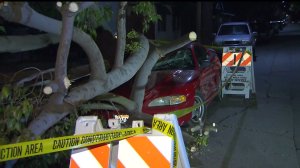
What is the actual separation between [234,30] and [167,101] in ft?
51.8

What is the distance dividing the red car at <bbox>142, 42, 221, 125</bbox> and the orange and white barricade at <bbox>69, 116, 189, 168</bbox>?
120 inches

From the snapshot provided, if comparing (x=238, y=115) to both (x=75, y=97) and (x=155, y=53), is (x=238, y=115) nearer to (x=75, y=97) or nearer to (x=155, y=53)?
(x=155, y=53)

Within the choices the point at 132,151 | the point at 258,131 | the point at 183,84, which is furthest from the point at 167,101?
the point at 132,151

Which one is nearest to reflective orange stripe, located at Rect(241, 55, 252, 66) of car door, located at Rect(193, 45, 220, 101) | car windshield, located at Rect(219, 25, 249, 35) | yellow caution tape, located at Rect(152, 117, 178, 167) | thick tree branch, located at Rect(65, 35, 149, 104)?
car door, located at Rect(193, 45, 220, 101)

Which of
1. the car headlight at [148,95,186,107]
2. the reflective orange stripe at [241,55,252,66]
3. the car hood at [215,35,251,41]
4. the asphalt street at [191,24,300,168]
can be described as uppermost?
the reflective orange stripe at [241,55,252,66]

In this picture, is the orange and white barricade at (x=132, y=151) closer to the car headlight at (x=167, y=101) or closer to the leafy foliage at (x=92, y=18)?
the leafy foliage at (x=92, y=18)

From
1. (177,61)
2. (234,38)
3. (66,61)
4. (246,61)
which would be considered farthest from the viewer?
(234,38)

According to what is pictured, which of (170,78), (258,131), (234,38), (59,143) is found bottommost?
(258,131)

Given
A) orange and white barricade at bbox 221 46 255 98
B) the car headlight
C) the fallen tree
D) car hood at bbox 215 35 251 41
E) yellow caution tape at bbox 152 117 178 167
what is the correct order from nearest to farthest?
the fallen tree
yellow caution tape at bbox 152 117 178 167
the car headlight
orange and white barricade at bbox 221 46 255 98
car hood at bbox 215 35 251 41

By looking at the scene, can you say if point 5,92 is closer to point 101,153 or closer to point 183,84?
point 101,153

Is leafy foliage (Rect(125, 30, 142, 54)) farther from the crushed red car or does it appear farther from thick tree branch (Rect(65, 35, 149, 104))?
the crushed red car

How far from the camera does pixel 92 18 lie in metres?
3.67

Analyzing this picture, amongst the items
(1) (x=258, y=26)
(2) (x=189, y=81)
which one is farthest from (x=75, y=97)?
(1) (x=258, y=26)

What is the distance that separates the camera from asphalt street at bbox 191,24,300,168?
5859 millimetres
